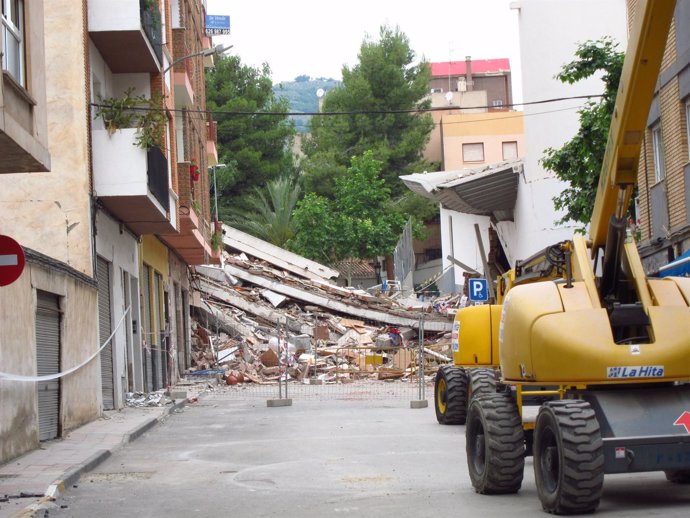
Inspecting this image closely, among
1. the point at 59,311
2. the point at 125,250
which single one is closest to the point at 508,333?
the point at 59,311

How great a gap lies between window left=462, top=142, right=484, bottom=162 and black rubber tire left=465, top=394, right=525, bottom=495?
63007 millimetres

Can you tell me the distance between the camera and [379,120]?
2874 inches

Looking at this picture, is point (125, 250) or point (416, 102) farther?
point (416, 102)

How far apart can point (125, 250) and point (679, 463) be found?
64.1 feet

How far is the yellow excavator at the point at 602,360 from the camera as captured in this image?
9469 mm

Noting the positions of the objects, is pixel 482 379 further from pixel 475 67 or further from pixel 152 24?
pixel 475 67

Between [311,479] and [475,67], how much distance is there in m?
112

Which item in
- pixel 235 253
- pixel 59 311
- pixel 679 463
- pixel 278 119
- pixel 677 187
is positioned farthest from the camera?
pixel 278 119

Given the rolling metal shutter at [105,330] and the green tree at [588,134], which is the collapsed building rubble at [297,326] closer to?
the green tree at [588,134]

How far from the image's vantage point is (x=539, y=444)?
397 inches

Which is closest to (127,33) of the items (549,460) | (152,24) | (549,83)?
(152,24)

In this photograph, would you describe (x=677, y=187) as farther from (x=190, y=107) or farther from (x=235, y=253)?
(x=235, y=253)

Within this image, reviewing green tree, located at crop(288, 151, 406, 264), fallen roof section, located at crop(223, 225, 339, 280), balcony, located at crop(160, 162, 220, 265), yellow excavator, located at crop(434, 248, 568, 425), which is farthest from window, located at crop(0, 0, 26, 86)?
green tree, located at crop(288, 151, 406, 264)

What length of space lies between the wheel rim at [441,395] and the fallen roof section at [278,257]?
120 ft
